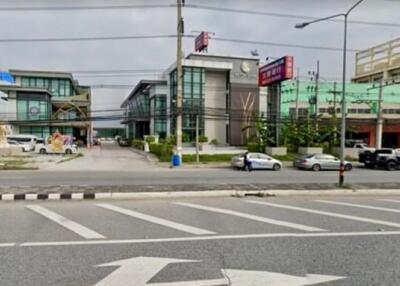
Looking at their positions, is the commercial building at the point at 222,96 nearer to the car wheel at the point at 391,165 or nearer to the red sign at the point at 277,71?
the red sign at the point at 277,71

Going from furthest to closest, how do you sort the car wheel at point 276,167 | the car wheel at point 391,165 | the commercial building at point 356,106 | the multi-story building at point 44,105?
1. the multi-story building at point 44,105
2. the commercial building at point 356,106
3. the car wheel at point 391,165
4. the car wheel at point 276,167

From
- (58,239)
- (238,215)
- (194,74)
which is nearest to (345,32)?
(238,215)

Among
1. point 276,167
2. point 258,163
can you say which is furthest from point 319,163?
point 258,163

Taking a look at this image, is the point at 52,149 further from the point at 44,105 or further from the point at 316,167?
the point at 316,167

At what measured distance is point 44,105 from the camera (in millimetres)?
58750

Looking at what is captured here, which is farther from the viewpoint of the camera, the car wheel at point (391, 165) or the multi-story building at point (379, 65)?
the multi-story building at point (379, 65)

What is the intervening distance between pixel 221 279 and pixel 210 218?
382 centimetres

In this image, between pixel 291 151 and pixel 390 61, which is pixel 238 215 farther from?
pixel 390 61

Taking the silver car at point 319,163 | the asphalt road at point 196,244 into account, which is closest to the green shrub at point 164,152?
the silver car at point 319,163

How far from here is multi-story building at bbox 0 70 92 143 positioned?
5556 centimetres

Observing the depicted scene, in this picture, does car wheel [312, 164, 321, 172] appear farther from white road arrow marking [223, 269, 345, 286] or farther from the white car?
the white car

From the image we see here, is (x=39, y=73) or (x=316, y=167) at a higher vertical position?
(x=39, y=73)

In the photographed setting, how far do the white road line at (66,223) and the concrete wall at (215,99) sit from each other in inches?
1738

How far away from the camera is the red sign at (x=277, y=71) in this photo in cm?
3328
